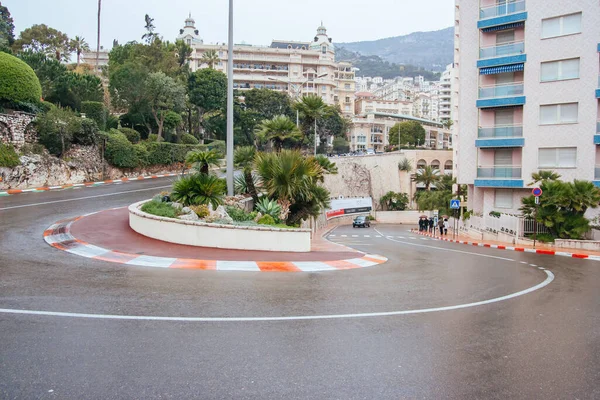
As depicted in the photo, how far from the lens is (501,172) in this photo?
34.2 meters

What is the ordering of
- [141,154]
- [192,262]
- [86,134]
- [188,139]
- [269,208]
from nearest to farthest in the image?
[192,262] < [269,208] < [86,134] < [141,154] < [188,139]

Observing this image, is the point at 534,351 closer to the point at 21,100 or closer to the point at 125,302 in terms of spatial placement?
the point at 125,302

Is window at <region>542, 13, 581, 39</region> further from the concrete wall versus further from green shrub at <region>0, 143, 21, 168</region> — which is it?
green shrub at <region>0, 143, 21, 168</region>

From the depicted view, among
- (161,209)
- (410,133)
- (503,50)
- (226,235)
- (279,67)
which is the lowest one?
(226,235)

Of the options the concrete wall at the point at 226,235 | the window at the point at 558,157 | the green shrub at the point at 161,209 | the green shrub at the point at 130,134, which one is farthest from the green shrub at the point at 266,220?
the green shrub at the point at 130,134

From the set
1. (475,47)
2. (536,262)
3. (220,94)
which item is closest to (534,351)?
(536,262)

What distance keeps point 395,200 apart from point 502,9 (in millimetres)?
47113

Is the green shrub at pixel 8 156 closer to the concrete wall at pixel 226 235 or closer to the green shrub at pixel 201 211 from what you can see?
the concrete wall at pixel 226 235

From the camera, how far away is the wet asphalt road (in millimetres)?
A: 4984

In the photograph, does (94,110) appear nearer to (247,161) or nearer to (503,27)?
(247,161)

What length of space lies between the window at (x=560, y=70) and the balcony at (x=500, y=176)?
20.0 ft

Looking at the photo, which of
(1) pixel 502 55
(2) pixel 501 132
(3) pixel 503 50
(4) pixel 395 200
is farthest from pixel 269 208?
(4) pixel 395 200

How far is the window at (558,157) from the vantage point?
103 feet

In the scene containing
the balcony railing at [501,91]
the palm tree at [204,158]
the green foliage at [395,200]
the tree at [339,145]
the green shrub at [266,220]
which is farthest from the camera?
the tree at [339,145]
